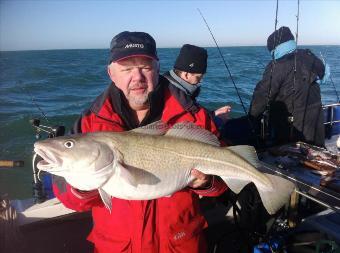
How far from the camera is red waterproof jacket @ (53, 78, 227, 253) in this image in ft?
8.77

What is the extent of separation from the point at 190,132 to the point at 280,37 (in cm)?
367

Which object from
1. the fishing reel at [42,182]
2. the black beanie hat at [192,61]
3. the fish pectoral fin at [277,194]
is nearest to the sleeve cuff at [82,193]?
the fish pectoral fin at [277,194]

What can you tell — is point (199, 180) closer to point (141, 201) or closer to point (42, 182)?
point (141, 201)

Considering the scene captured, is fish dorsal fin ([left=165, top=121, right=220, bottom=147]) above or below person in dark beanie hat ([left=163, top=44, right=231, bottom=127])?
below

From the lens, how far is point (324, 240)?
3.29m

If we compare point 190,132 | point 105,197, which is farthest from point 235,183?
point 105,197

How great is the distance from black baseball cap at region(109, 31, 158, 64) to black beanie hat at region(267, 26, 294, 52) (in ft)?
10.8

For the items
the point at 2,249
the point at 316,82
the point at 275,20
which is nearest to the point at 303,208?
the point at 316,82

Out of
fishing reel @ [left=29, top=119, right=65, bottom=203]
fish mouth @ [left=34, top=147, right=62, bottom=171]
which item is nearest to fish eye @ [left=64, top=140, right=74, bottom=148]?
fish mouth @ [left=34, top=147, right=62, bottom=171]

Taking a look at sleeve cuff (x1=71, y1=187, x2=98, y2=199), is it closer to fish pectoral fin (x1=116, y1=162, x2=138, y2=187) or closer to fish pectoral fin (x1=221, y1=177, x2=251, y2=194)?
fish pectoral fin (x1=116, y1=162, x2=138, y2=187)

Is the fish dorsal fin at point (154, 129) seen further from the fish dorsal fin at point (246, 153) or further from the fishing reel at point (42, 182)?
the fishing reel at point (42, 182)

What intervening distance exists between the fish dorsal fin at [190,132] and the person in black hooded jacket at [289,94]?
10.2 ft

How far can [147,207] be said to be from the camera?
270 cm

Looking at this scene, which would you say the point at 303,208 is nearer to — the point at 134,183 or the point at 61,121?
the point at 134,183
